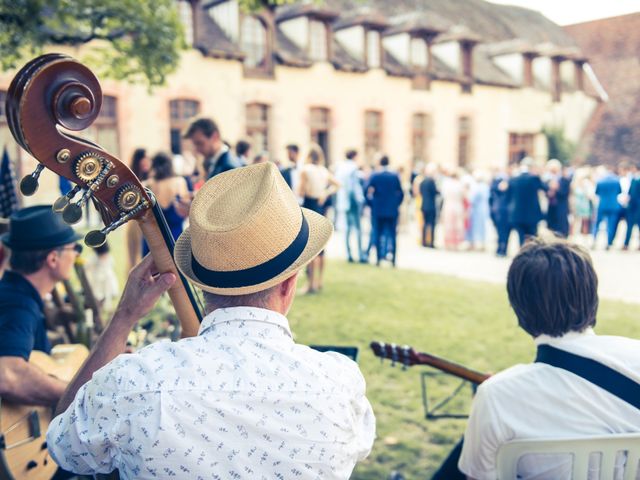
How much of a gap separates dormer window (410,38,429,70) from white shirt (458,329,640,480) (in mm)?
22088

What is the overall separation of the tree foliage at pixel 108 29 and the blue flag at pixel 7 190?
1555 mm

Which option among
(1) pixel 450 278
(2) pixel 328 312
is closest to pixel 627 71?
(1) pixel 450 278

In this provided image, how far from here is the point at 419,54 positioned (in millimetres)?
23047

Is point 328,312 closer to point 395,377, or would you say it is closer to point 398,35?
point 395,377

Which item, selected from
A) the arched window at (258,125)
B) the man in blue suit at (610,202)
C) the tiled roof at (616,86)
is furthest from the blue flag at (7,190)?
the tiled roof at (616,86)

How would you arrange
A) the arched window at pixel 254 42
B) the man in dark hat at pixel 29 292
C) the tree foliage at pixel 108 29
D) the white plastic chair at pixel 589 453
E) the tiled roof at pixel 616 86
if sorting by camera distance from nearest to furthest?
the white plastic chair at pixel 589 453 < the man in dark hat at pixel 29 292 < the tree foliage at pixel 108 29 < the arched window at pixel 254 42 < the tiled roof at pixel 616 86

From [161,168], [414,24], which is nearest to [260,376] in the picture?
[161,168]

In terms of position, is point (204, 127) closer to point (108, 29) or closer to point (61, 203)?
point (108, 29)

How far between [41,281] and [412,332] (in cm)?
408

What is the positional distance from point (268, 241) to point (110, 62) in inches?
225

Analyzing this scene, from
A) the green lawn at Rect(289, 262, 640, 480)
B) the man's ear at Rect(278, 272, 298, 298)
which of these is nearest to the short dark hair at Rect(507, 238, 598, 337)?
the man's ear at Rect(278, 272, 298, 298)

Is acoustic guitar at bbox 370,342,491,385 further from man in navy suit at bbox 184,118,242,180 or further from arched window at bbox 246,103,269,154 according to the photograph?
arched window at bbox 246,103,269,154

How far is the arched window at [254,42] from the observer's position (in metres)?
18.9

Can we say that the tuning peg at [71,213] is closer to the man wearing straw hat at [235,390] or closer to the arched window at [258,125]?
the man wearing straw hat at [235,390]
